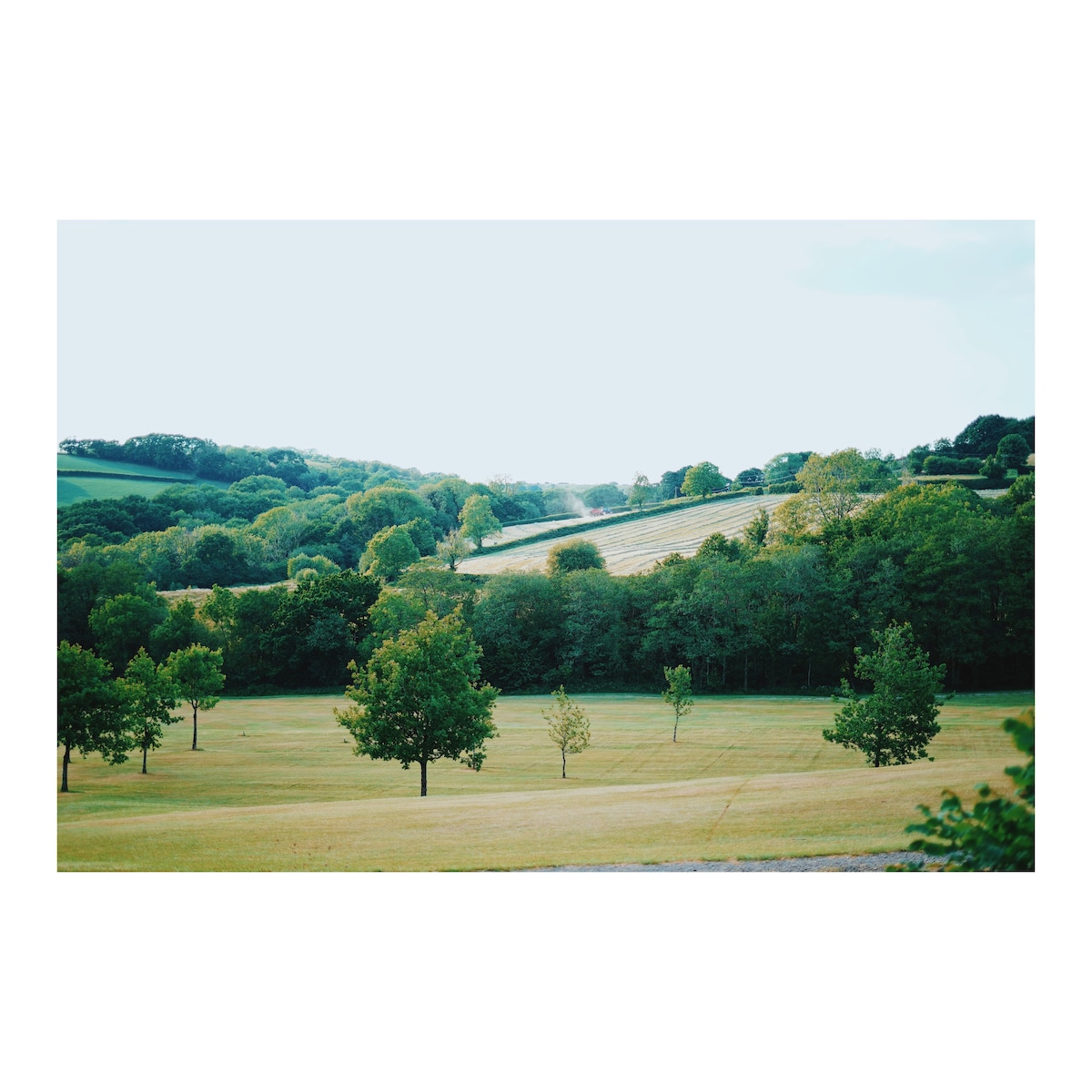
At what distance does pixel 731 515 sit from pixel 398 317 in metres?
4.29

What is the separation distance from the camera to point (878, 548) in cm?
907

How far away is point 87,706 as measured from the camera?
852cm

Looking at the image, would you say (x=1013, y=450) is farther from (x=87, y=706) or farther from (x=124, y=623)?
(x=87, y=706)

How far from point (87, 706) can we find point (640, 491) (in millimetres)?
6231

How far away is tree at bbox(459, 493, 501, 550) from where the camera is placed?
31.0 ft

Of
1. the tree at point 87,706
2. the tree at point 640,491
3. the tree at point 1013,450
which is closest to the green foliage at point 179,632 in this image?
the tree at point 87,706

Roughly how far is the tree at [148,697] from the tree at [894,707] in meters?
6.88

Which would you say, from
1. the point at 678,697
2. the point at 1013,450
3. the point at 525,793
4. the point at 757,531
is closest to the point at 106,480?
the point at 525,793

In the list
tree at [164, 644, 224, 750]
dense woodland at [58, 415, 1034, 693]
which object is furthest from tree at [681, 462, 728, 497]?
tree at [164, 644, 224, 750]

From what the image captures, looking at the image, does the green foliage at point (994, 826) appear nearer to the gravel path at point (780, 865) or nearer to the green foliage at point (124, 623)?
the gravel path at point (780, 865)

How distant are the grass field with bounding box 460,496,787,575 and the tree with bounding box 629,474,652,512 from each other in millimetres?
193

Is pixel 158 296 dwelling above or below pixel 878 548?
above
